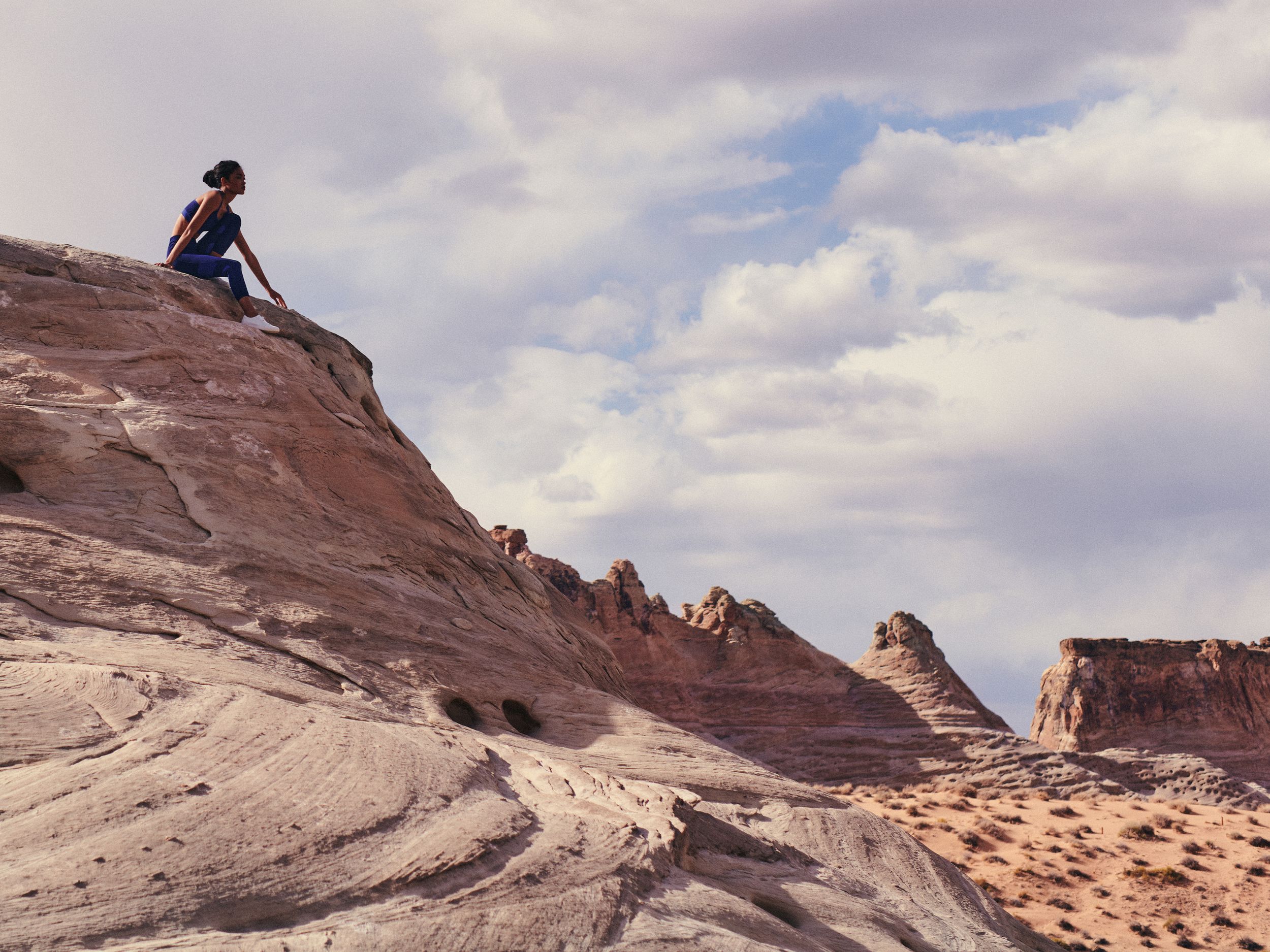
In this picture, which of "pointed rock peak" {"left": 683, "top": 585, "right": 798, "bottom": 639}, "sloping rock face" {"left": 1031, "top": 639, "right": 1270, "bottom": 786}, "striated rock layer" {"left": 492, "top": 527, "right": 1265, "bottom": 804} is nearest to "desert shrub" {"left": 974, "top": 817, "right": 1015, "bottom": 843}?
"striated rock layer" {"left": 492, "top": 527, "right": 1265, "bottom": 804}

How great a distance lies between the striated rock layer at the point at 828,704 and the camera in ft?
119

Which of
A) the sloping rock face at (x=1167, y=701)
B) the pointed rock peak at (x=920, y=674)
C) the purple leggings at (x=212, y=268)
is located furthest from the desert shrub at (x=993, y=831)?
the purple leggings at (x=212, y=268)

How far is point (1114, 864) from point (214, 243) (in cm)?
2407

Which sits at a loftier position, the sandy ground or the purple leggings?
the purple leggings

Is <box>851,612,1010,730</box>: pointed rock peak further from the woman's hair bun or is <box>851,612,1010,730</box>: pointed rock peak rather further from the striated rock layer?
the woman's hair bun

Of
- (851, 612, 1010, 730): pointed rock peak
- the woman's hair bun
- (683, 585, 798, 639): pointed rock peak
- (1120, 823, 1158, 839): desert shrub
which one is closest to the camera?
the woman's hair bun

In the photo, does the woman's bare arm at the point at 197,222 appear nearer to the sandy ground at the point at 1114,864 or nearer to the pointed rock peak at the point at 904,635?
the sandy ground at the point at 1114,864

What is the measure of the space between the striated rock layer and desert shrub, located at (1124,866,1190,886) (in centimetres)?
873

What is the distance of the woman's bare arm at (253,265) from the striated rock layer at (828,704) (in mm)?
21380

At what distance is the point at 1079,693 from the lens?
161 ft

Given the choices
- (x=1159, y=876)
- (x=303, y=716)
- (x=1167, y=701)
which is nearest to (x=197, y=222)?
(x=303, y=716)

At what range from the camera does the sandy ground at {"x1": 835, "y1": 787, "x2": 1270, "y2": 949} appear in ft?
73.0

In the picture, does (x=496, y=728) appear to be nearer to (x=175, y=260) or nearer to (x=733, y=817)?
(x=733, y=817)

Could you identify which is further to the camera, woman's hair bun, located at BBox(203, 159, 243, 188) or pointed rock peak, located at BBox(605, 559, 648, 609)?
pointed rock peak, located at BBox(605, 559, 648, 609)
